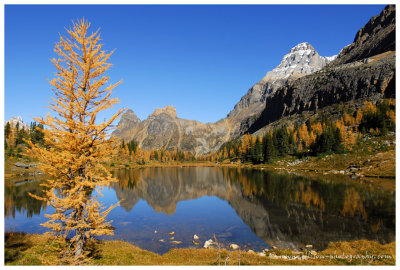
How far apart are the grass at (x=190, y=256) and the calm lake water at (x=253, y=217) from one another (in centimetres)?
296

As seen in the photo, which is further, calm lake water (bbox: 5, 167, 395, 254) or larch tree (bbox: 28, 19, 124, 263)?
calm lake water (bbox: 5, 167, 395, 254)

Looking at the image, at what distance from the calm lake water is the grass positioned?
9.72 ft

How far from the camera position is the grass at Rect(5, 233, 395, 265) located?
52.0 feet

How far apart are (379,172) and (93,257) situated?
74872 millimetres

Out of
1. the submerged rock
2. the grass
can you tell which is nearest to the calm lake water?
the submerged rock

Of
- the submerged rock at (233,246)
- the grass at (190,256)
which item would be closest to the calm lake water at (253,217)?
the submerged rock at (233,246)

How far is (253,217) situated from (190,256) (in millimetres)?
17454

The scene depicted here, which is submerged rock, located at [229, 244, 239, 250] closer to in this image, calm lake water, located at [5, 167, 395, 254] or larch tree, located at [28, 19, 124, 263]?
calm lake water, located at [5, 167, 395, 254]

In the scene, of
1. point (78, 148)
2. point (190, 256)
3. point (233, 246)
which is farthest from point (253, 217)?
point (78, 148)

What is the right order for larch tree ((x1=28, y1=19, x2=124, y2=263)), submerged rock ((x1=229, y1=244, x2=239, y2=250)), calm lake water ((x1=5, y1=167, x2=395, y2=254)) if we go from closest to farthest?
larch tree ((x1=28, y1=19, x2=124, y2=263)) < submerged rock ((x1=229, y1=244, x2=239, y2=250)) < calm lake water ((x1=5, y1=167, x2=395, y2=254))

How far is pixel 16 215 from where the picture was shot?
3569 centimetres

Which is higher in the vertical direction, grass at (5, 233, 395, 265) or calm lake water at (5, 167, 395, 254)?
grass at (5, 233, 395, 265)

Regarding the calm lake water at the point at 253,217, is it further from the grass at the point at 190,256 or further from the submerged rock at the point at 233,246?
the grass at the point at 190,256

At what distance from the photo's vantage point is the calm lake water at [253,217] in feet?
84.5
